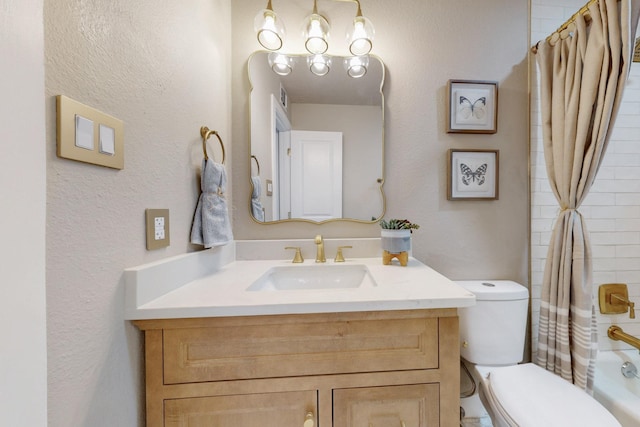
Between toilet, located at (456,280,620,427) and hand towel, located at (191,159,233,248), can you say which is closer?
toilet, located at (456,280,620,427)

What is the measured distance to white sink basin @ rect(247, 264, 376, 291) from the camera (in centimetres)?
112

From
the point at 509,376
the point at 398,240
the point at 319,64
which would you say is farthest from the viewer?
the point at 319,64

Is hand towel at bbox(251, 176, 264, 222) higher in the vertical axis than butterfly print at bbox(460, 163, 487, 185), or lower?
lower

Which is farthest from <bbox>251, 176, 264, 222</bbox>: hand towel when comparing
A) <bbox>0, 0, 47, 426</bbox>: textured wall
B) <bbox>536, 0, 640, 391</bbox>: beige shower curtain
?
<bbox>536, 0, 640, 391</bbox>: beige shower curtain

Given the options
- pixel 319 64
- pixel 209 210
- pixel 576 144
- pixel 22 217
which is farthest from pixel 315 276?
pixel 576 144

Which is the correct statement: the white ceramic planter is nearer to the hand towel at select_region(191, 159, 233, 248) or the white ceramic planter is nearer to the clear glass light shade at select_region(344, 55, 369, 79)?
the hand towel at select_region(191, 159, 233, 248)

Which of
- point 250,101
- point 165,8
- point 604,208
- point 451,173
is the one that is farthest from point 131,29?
point 604,208

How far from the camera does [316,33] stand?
1194 mm

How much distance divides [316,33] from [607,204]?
1.78 metres

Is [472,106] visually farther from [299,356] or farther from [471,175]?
[299,356]

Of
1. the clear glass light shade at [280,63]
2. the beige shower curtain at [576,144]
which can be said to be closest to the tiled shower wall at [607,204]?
the beige shower curtain at [576,144]

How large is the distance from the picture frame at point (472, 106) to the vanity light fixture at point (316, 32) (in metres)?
0.69

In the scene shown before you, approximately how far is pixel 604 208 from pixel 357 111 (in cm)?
145

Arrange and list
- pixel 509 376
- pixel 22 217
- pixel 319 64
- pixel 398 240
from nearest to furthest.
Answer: pixel 22 217 → pixel 509 376 → pixel 398 240 → pixel 319 64
